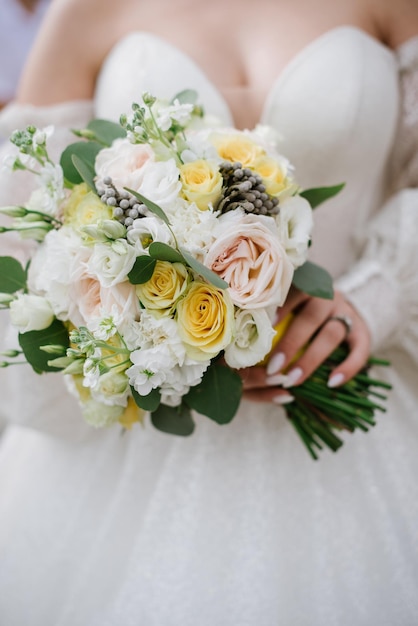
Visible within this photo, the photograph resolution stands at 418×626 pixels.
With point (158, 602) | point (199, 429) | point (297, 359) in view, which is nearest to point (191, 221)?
point (297, 359)

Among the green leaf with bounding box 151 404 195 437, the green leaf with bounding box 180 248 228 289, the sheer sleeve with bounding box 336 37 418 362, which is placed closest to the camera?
the green leaf with bounding box 180 248 228 289

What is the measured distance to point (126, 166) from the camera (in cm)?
66

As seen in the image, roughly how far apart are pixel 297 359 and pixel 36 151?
52cm

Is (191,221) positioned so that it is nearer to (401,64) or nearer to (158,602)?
(158,602)

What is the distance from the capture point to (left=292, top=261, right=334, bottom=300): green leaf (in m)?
0.76

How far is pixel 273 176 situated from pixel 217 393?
290mm

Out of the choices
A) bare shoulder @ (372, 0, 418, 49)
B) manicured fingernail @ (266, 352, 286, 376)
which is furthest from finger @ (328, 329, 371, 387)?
bare shoulder @ (372, 0, 418, 49)

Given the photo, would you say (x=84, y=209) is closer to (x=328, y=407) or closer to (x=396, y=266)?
(x=328, y=407)

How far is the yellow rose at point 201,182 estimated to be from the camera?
2.03ft

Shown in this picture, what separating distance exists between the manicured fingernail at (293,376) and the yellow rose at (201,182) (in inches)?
13.5

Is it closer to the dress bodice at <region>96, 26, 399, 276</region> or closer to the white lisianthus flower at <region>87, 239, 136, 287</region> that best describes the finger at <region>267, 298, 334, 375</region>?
the dress bodice at <region>96, 26, 399, 276</region>

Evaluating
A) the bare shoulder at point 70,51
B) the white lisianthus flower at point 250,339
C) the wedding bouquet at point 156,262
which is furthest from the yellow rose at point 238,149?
the bare shoulder at point 70,51

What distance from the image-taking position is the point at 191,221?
0.61 metres

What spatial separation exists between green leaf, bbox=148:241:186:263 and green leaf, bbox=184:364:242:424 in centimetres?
16
